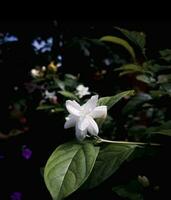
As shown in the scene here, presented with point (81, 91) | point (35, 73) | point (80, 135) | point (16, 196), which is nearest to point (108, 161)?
point (80, 135)

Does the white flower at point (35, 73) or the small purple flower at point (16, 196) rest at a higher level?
the white flower at point (35, 73)

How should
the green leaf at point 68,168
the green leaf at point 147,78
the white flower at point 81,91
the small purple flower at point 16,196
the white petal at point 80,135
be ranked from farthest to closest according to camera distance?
the small purple flower at point 16,196 < the white flower at point 81,91 < the green leaf at point 147,78 < the white petal at point 80,135 < the green leaf at point 68,168

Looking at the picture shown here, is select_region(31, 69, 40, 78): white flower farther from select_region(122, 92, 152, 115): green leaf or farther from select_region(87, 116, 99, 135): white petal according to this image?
select_region(87, 116, 99, 135): white petal

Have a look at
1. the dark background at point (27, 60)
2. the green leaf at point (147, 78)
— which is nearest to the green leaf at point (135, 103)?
the green leaf at point (147, 78)

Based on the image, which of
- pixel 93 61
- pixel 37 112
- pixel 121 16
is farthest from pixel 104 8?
pixel 37 112

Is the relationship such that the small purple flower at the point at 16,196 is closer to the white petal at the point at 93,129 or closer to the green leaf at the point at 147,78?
the green leaf at the point at 147,78

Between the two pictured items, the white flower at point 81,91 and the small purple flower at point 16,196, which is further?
the small purple flower at point 16,196

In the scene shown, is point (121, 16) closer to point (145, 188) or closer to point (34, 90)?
point (34, 90)
